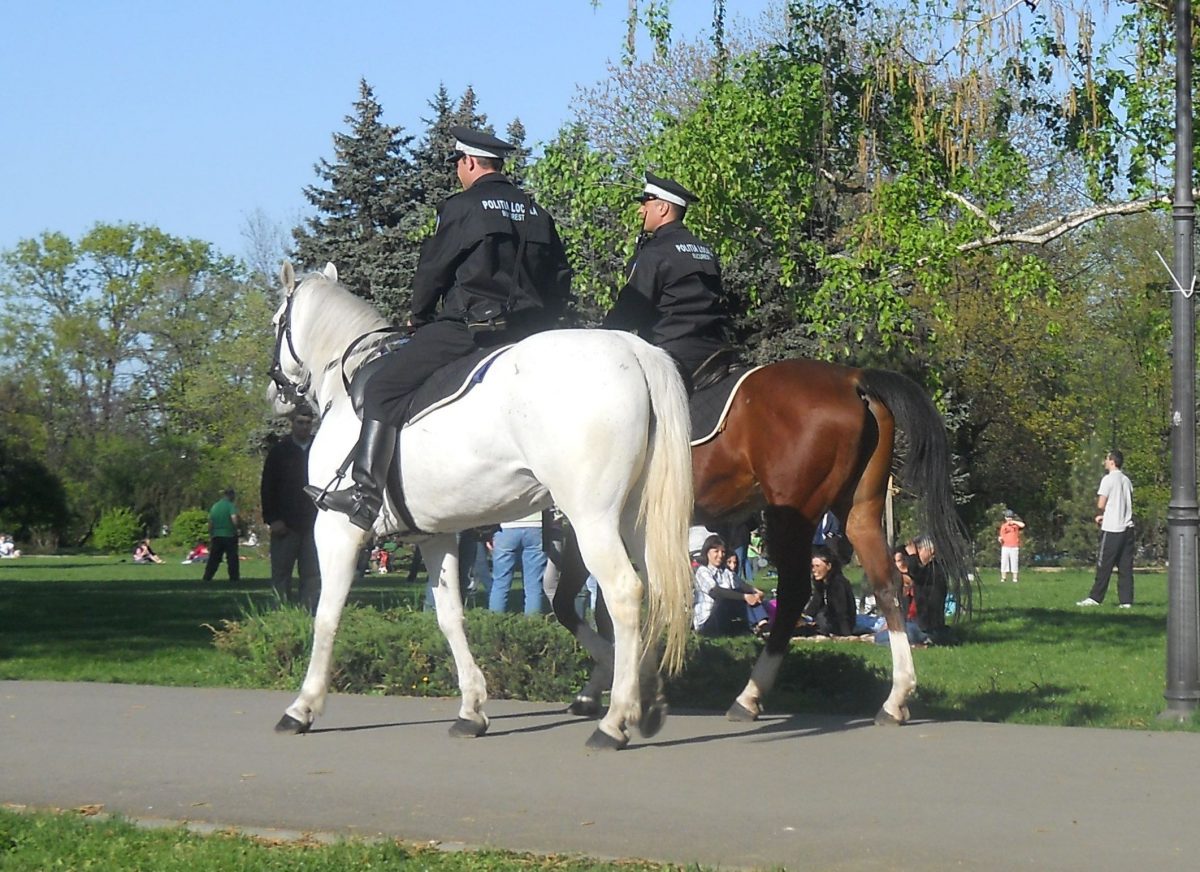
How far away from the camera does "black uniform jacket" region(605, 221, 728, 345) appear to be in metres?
10.1

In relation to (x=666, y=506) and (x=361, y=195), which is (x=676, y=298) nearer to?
(x=666, y=506)

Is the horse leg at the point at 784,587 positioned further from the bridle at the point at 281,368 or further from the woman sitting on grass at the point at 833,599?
the woman sitting on grass at the point at 833,599

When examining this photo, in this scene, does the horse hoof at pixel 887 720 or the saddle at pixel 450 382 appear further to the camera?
the horse hoof at pixel 887 720

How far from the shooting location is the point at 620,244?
2012cm

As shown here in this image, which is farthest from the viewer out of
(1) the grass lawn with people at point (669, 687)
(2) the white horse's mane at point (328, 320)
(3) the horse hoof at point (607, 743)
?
(2) the white horse's mane at point (328, 320)

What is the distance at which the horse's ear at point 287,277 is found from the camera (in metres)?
10.1

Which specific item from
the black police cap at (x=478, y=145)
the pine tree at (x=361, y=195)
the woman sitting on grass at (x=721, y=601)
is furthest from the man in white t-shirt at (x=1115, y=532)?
the pine tree at (x=361, y=195)

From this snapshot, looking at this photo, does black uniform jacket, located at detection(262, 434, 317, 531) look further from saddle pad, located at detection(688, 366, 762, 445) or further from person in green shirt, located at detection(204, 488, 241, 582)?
person in green shirt, located at detection(204, 488, 241, 582)

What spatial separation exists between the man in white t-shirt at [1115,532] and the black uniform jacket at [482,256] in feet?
56.0

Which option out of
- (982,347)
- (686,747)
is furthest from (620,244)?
(982,347)

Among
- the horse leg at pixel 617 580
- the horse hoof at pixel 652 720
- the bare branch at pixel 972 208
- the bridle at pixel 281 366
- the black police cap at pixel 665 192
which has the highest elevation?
the bare branch at pixel 972 208

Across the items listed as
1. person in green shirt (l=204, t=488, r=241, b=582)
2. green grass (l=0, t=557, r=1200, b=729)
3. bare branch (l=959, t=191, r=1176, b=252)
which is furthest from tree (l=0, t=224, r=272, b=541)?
bare branch (l=959, t=191, r=1176, b=252)

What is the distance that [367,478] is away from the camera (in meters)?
8.70

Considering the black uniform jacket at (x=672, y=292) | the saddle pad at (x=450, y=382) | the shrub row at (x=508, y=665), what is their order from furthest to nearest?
1. the shrub row at (x=508, y=665)
2. the black uniform jacket at (x=672, y=292)
3. the saddle pad at (x=450, y=382)
